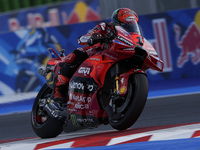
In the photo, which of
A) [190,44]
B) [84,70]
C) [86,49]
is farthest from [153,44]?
[84,70]

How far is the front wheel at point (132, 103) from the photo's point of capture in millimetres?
4700

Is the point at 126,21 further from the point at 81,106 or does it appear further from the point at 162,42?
→ the point at 162,42

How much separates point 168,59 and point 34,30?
3.25 metres

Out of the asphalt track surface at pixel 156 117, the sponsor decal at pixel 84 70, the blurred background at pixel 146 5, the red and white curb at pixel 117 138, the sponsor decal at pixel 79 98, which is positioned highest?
the blurred background at pixel 146 5

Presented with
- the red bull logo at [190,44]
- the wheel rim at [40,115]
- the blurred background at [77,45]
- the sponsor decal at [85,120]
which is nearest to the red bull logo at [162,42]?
the blurred background at [77,45]

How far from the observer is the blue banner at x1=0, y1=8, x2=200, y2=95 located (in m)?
10.8

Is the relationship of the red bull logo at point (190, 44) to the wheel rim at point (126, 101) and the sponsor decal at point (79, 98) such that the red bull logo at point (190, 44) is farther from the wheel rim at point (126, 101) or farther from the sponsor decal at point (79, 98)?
the wheel rim at point (126, 101)

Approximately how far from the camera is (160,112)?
7.03 m

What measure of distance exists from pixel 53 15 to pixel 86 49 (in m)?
13.7

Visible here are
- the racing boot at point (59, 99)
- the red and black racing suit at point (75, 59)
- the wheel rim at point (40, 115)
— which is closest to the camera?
the red and black racing suit at point (75, 59)

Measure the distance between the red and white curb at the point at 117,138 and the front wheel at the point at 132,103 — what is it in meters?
0.15

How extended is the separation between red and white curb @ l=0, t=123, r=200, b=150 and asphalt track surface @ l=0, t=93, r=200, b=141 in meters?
0.84

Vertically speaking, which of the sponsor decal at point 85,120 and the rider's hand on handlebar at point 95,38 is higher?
the rider's hand on handlebar at point 95,38

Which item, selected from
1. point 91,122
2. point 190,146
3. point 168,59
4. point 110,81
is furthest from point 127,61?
point 168,59
